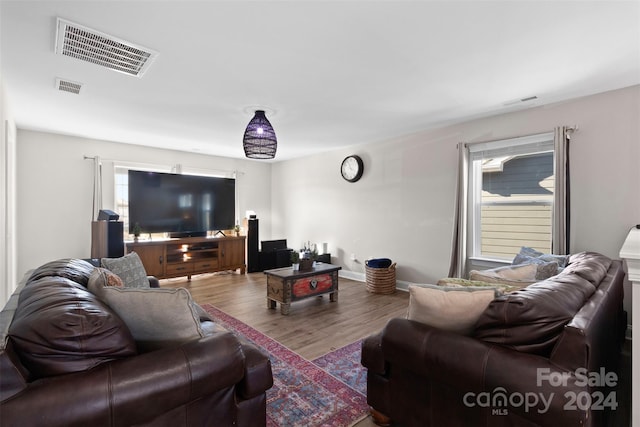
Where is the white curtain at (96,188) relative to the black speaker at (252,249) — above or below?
above

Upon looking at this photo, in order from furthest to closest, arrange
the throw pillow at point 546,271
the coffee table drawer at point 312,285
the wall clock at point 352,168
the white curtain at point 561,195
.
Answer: the wall clock at point 352,168 < the coffee table drawer at point 312,285 < the white curtain at point 561,195 < the throw pillow at point 546,271

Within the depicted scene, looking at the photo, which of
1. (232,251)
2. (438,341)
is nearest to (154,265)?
(232,251)

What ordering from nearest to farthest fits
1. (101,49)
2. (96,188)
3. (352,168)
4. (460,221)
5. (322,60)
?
(101,49) → (322,60) → (460,221) → (96,188) → (352,168)

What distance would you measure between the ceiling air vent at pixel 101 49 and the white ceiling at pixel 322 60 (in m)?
0.06

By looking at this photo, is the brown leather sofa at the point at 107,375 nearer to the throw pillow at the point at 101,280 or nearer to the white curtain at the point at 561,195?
the throw pillow at the point at 101,280

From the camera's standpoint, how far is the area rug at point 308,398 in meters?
1.81

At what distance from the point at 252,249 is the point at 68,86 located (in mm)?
3809

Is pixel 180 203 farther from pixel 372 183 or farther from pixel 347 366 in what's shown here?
pixel 347 366

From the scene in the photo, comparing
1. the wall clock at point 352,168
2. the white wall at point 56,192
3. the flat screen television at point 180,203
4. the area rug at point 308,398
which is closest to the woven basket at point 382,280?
the wall clock at point 352,168

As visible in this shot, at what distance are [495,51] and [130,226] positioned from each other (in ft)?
17.4

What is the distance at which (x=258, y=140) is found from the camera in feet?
10.6

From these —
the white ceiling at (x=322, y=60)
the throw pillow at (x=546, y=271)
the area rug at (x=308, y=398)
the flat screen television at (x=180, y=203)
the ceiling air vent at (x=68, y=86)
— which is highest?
the white ceiling at (x=322, y=60)

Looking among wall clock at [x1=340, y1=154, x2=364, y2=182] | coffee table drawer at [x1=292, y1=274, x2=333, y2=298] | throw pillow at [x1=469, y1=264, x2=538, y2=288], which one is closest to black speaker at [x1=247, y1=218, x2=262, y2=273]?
wall clock at [x1=340, y1=154, x2=364, y2=182]

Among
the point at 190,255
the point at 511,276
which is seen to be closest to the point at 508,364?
the point at 511,276
